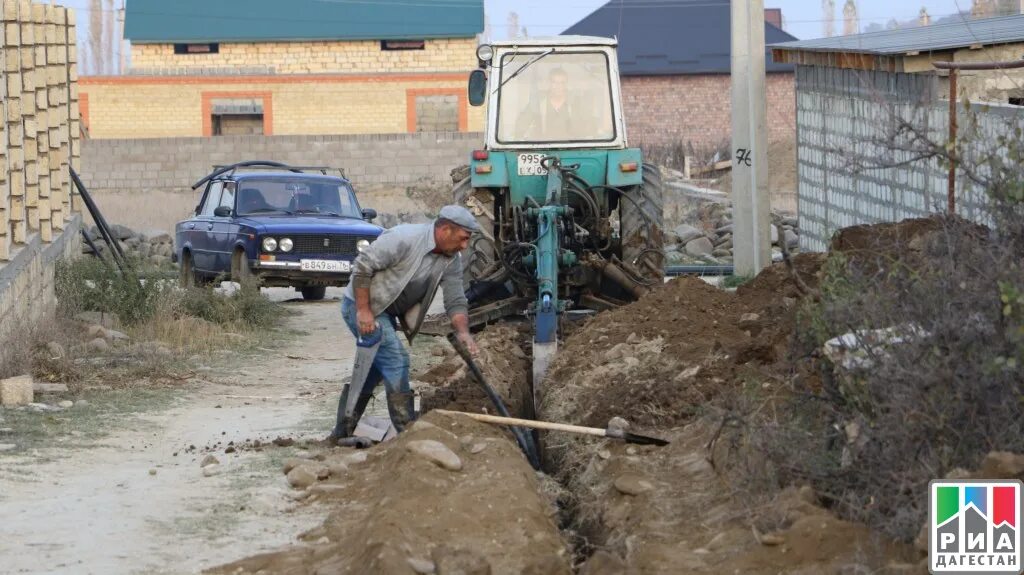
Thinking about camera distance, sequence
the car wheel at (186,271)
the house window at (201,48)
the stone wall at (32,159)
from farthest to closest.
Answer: the house window at (201,48) < the car wheel at (186,271) < the stone wall at (32,159)

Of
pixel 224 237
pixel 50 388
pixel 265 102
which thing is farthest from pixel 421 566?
pixel 265 102

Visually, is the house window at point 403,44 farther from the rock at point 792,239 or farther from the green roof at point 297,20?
the rock at point 792,239

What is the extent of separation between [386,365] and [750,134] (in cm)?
1037

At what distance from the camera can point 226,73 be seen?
160 ft

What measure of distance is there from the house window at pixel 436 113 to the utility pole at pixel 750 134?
28.0 metres

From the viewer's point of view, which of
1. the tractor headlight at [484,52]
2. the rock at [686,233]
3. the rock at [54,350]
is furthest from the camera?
the rock at [686,233]

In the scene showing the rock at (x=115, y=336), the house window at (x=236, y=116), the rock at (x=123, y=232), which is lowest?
the rock at (x=115, y=336)

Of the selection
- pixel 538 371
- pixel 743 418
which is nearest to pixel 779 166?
pixel 538 371

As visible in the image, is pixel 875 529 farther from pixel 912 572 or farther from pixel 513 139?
pixel 513 139

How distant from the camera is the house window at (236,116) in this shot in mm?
46688

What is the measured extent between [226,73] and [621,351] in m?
39.3

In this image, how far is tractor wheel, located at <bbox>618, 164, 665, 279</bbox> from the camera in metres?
14.6

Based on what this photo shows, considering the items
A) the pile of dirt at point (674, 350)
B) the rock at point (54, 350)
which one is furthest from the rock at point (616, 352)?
the rock at point (54, 350)

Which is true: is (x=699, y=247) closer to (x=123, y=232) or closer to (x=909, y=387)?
(x=123, y=232)
